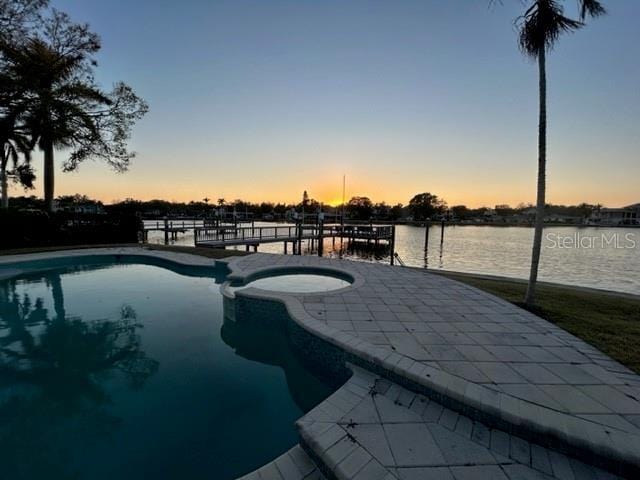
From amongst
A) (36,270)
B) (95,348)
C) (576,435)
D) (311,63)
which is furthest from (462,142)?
(36,270)

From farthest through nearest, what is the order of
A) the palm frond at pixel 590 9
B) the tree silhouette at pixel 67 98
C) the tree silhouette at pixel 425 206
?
the tree silhouette at pixel 425 206, the tree silhouette at pixel 67 98, the palm frond at pixel 590 9

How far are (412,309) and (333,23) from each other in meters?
8.94

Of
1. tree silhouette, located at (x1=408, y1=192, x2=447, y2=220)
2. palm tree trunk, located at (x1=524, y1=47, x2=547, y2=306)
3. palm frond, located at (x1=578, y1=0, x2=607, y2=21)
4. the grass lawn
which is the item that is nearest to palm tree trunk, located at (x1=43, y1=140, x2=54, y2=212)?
the grass lawn

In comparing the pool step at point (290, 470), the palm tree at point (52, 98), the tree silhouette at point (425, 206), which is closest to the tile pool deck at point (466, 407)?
the pool step at point (290, 470)

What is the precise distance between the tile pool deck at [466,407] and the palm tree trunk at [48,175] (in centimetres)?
1468

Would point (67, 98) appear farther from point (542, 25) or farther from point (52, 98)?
point (542, 25)

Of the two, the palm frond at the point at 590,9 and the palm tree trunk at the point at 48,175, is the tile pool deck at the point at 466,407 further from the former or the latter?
the palm tree trunk at the point at 48,175

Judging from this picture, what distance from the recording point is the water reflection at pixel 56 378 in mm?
2156

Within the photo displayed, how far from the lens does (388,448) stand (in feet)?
5.57

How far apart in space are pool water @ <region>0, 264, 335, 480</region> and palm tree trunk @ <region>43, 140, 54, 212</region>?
963 centimetres

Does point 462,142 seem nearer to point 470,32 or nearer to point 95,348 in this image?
point 470,32

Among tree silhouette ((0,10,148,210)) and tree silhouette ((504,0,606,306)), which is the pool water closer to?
tree silhouette ((504,0,606,306))

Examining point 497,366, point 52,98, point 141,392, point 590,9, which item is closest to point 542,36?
point 590,9

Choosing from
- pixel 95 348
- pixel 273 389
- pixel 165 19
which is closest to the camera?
pixel 273 389
